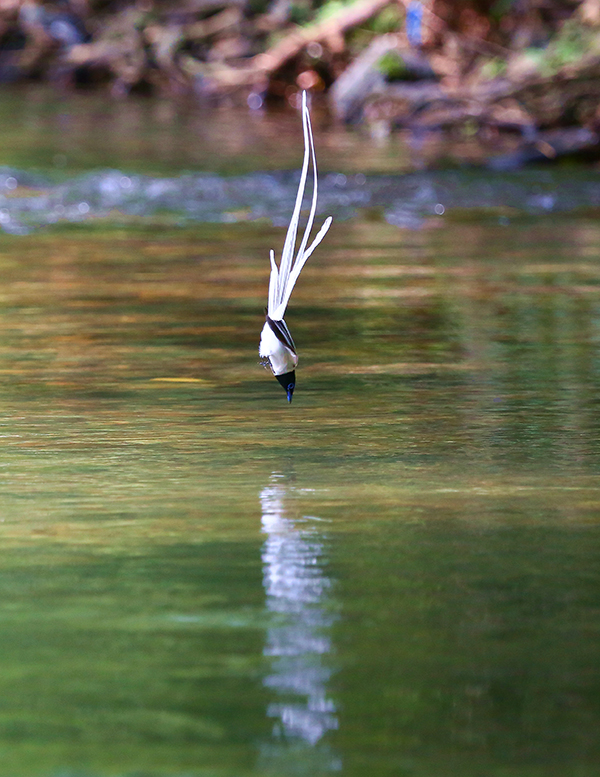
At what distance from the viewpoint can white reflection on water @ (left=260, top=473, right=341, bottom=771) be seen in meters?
1.37

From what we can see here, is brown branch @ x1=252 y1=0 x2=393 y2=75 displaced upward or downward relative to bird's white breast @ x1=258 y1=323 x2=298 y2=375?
upward

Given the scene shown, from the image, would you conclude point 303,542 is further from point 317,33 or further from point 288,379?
point 317,33

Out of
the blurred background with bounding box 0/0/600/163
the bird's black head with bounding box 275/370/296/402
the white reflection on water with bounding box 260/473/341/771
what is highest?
the blurred background with bounding box 0/0/600/163

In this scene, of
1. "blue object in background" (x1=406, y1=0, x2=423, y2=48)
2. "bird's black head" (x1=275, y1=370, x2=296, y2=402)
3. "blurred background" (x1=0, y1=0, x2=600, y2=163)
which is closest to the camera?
"bird's black head" (x1=275, y1=370, x2=296, y2=402)

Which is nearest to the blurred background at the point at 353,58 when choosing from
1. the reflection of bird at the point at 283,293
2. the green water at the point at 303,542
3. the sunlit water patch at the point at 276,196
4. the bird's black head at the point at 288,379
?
the sunlit water patch at the point at 276,196

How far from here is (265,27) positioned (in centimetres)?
1476

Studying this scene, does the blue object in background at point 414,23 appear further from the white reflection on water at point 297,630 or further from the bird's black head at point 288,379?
the white reflection on water at point 297,630

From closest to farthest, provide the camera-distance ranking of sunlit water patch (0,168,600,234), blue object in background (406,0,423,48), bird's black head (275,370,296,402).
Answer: bird's black head (275,370,296,402) < sunlit water patch (0,168,600,234) < blue object in background (406,0,423,48)

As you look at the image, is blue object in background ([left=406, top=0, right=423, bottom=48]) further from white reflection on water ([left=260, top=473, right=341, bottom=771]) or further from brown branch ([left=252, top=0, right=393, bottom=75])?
white reflection on water ([left=260, top=473, right=341, bottom=771])

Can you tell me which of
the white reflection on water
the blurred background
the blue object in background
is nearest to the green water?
the white reflection on water

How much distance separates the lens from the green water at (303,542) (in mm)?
1366

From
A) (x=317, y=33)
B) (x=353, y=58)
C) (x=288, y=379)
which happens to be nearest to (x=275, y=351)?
(x=288, y=379)

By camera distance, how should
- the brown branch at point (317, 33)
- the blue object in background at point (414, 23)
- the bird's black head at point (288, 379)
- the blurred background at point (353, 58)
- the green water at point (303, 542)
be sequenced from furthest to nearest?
the brown branch at point (317, 33) < the blue object in background at point (414, 23) < the blurred background at point (353, 58) < the bird's black head at point (288, 379) < the green water at point (303, 542)

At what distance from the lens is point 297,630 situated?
162 cm
